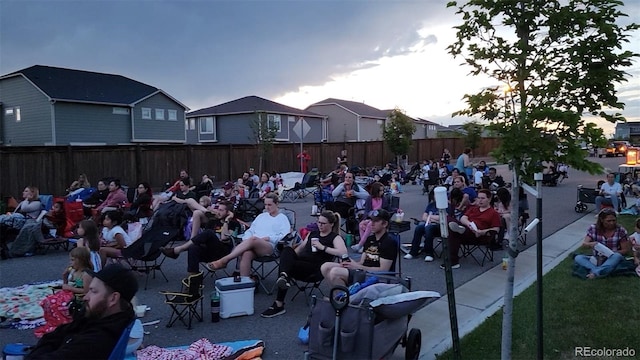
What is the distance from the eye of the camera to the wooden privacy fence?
1467cm

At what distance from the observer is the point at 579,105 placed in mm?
3066

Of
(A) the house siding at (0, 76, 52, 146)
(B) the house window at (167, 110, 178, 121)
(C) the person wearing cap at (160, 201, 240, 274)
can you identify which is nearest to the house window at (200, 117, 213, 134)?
(B) the house window at (167, 110, 178, 121)

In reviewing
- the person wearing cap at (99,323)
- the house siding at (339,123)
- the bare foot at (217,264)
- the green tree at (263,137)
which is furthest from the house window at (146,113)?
the person wearing cap at (99,323)

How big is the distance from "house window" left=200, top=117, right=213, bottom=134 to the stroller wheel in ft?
115

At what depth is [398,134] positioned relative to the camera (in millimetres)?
Result: 30000

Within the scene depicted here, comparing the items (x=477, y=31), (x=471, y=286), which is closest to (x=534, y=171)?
(x=477, y=31)

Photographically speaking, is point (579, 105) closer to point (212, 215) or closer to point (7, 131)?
point (212, 215)

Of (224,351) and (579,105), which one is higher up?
(579,105)

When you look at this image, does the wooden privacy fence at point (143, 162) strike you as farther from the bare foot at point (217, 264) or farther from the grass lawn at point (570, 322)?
the bare foot at point (217, 264)

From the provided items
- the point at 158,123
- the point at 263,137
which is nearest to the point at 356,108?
the point at 158,123

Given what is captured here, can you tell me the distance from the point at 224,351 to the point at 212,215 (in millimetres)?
4651

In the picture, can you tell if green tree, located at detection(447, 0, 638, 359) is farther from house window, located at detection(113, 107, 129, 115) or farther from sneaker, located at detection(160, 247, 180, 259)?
house window, located at detection(113, 107, 129, 115)

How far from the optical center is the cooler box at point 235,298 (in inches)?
201

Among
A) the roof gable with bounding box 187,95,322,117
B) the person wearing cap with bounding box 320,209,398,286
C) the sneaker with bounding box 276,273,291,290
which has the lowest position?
the sneaker with bounding box 276,273,291,290
